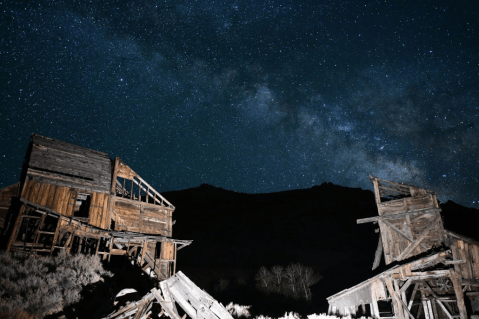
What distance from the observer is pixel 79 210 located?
22797 mm

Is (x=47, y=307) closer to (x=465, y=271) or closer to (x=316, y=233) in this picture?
(x=465, y=271)

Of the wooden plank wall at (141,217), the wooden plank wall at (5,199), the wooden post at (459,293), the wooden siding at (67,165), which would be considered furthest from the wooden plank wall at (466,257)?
the wooden plank wall at (5,199)

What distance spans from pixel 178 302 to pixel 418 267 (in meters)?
13.5

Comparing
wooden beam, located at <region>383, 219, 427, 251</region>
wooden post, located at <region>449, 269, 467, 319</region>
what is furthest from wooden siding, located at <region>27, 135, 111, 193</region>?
wooden post, located at <region>449, 269, 467, 319</region>

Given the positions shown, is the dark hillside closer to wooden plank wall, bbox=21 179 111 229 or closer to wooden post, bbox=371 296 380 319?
wooden post, bbox=371 296 380 319

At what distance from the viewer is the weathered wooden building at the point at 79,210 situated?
16.4 m

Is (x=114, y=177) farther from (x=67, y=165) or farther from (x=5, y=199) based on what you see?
(x=5, y=199)

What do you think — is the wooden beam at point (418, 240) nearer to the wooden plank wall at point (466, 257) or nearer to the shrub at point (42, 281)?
the wooden plank wall at point (466, 257)

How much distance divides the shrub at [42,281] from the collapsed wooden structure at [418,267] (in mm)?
12784

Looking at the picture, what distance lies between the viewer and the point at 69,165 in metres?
19.5

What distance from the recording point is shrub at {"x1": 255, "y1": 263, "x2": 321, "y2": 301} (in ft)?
102

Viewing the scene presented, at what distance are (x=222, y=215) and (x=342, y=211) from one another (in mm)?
29918

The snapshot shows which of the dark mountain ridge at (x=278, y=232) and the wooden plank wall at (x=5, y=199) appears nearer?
the wooden plank wall at (x=5, y=199)

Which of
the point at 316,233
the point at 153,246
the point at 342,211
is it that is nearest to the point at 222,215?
the point at 316,233
